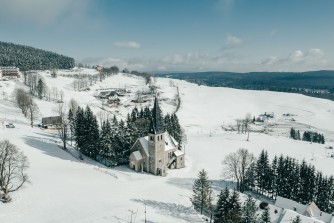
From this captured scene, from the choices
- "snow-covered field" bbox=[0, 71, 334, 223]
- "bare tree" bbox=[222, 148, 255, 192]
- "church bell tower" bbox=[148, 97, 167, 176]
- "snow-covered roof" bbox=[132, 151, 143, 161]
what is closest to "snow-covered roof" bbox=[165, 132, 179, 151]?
"church bell tower" bbox=[148, 97, 167, 176]

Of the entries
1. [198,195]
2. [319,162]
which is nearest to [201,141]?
[319,162]

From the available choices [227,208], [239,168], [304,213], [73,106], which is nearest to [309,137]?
[239,168]

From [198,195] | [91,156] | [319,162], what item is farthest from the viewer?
[319,162]

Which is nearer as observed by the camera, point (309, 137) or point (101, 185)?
point (101, 185)

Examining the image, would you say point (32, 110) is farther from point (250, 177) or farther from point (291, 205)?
point (291, 205)

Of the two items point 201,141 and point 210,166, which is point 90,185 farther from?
point 201,141

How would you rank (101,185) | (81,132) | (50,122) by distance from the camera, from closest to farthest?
1. (101,185)
2. (81,132)
3. (50,122)

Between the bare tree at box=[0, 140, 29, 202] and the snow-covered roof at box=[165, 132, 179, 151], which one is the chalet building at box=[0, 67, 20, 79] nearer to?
the snow-covered roof at box=[165, 132, 179, 151]

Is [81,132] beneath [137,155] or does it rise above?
above
